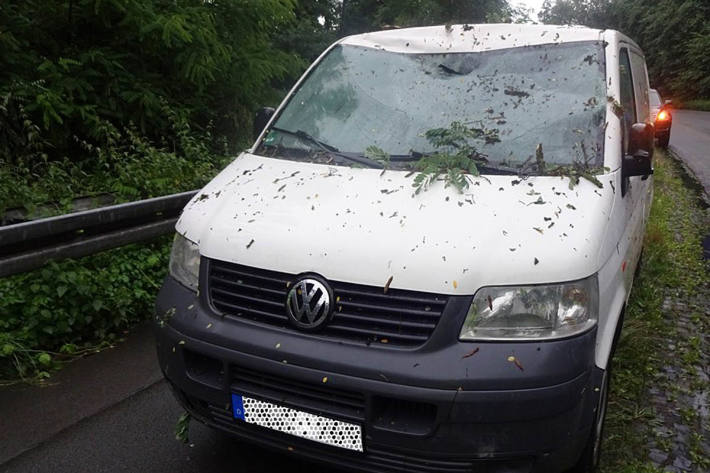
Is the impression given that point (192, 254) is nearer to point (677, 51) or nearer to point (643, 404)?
point (643, 404)

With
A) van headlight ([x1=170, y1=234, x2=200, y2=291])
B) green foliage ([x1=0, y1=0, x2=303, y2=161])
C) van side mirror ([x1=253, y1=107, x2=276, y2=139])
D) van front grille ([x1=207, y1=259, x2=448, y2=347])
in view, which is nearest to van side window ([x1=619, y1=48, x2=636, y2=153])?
van front grille ([x1=207, y1=259, x2=448, y2=347])

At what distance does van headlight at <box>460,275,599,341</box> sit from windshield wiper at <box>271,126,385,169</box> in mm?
1032

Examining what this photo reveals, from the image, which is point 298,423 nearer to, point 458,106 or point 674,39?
point 458,106

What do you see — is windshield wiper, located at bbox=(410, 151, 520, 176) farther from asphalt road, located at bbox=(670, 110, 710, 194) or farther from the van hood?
asphalt road, located at bbox=(670, 110, 710, 194)

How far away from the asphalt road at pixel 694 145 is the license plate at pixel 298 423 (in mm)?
10337

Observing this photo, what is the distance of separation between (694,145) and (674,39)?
32053mm

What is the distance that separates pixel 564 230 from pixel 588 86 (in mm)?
1240

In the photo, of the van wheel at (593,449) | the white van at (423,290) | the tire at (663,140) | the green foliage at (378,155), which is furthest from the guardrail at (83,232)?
the tire at (663,140)

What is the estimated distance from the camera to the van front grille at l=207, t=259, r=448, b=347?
Answer: 2381mm

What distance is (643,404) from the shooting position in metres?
3.76

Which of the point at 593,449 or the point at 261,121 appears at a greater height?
the point at 261,121

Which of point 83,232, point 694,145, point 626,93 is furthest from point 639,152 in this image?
point 694,145

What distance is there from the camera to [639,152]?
128 inches

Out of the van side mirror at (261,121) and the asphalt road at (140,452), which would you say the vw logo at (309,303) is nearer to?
the asphalt road at (140,452)
